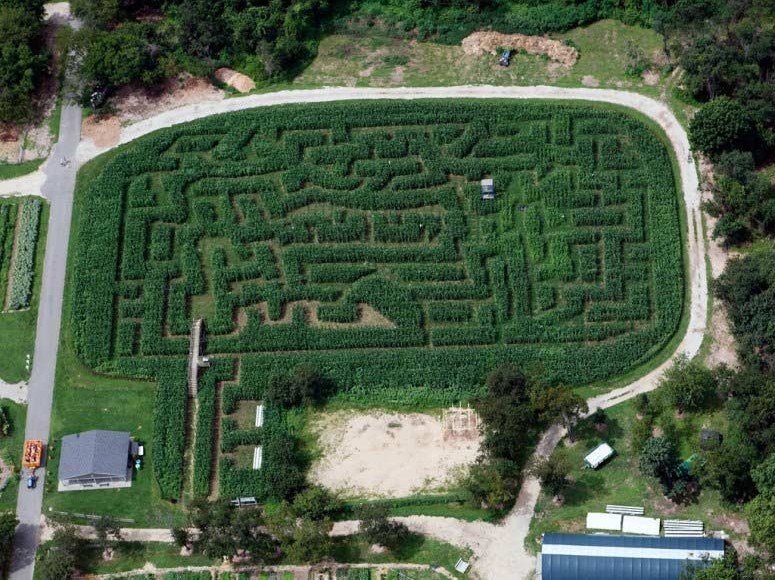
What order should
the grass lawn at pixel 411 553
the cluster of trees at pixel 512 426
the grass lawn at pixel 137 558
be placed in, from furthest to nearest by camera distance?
the grass lawn at pixel 137 558 < the grass lawn at pixel 411 553 < the cluster of trees at pixel 512 426

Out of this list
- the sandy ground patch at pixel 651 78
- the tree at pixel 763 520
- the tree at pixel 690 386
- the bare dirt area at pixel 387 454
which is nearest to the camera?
the tree at pixel 763 520

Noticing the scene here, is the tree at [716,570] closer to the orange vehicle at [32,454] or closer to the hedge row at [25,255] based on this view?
the orange vehicle at [32,454]

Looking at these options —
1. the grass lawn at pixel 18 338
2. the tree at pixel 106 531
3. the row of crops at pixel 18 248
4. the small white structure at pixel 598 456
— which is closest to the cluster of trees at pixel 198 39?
the row of crops at pixel 18 248

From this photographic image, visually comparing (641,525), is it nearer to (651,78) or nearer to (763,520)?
(763,520)

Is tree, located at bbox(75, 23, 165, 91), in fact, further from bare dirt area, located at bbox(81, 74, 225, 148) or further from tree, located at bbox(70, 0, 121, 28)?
tree, located at bbox(70, 0, 121, 28)

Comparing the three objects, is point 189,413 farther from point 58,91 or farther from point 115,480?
point 58,91

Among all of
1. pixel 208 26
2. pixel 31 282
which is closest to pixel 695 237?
pixel 208 26

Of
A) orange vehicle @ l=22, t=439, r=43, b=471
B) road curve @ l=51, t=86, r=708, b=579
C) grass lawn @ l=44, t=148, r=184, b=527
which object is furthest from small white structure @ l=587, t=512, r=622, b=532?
orange vehicle @ l=22, t=439, r=43, b=471
